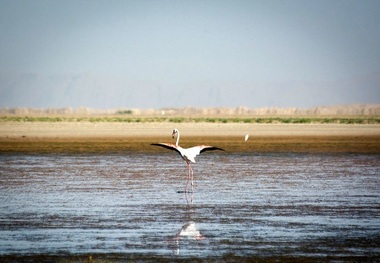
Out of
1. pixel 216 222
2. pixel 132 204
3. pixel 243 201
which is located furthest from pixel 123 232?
pixel 243 201

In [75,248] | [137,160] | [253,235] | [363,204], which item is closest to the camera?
[75,248]

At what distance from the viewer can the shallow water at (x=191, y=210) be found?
37.8 ft

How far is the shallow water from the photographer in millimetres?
11523

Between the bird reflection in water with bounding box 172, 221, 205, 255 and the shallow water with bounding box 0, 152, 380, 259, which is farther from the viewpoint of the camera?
the bird reflection in water with bounding box 172, 221, 205, 255

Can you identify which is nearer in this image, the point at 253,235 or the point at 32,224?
the point at 253,235

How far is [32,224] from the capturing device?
13461mm

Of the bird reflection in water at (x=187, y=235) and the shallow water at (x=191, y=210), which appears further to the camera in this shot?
the bird reflection in water at (x=187, y=235)

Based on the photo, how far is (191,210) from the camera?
50.4 feet

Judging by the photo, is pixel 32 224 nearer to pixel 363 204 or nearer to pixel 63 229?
pixel 63 229

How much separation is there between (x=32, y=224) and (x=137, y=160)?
16.1 m

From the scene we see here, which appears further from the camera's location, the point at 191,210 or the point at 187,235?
the point at 191,210

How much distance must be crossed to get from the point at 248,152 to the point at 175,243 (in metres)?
22.7

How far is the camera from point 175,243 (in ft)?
38.5

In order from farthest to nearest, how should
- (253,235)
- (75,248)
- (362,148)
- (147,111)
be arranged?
(147,111) < (362,148) < (253,235) < (75,248)
